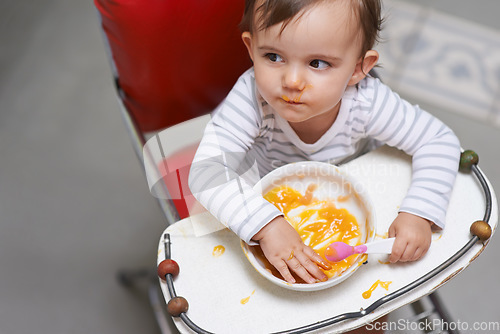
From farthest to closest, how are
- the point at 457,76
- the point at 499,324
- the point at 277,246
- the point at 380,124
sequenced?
the point at 457,76
the point at 499,324
the point at 380,124
the point at 277,246

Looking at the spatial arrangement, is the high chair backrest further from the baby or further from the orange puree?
the orange puree

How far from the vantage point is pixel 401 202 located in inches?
27.9

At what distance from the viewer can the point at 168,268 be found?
25.9 inches

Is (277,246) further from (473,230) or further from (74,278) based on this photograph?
(74,278)

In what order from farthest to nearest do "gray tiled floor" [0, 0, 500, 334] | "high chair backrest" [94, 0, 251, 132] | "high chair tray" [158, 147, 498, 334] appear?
1. "gray tiled floor" [0, 0, 500, 334]
2. "high chair backrest" [94, 0, 251, 132]
3. "high chair tray" [158, 147, 498, 334]

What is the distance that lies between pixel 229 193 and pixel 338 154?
0.69 ft

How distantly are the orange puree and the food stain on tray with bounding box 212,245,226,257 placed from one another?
1.9 inches

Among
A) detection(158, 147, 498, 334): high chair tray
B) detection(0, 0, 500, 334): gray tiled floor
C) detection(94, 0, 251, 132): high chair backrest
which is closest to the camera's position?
detection(158, 147, 498, 334): high chair tray

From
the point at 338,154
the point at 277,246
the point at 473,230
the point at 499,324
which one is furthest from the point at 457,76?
the point at 277,246

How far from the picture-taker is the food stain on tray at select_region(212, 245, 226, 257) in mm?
689

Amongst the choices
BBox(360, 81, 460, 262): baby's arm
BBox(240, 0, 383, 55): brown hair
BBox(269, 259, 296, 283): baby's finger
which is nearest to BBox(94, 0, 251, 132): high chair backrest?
BBox(240, 0, 383, 55): brown hair

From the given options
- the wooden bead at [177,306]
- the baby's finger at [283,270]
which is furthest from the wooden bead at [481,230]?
the wooden bead at [177,306]

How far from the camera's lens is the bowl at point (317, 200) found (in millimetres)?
676

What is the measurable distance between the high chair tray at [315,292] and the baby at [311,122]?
0.02m
